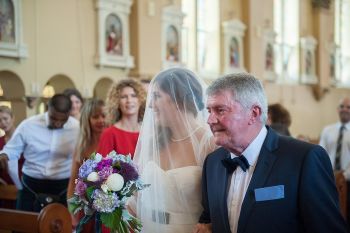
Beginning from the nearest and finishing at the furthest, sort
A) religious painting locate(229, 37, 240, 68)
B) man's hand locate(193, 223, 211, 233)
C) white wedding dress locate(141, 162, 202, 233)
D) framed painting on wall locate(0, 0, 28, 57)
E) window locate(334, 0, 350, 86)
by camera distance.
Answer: man's hand locate(193, 223, 211, 233) → white wedding dress locate(141, 162, 202, 233) → framed painting on wall locate(0, 0, 28, 57) → religious painting locate(229, 37, 240, 68) → window locate(334, 0, 350, 86)

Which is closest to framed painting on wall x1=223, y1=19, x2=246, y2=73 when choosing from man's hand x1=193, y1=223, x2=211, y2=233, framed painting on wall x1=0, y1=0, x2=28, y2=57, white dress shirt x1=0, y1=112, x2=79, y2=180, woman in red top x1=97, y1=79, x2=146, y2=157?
framed painting on wall x1=0, y1=0, x2=28, y2=57

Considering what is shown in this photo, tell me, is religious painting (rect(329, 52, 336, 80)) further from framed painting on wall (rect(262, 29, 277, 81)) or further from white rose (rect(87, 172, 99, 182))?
white rose (rect(87, 172, 99, 182))

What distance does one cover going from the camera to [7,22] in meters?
8.88

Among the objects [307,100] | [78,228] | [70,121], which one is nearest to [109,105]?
[70,121]

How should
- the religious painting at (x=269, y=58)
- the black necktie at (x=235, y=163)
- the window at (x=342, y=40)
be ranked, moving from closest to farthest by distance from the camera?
the black necktie at (x=235, y=163), the religious painting at (x=269, y=58), the window at (x=342, y=40)

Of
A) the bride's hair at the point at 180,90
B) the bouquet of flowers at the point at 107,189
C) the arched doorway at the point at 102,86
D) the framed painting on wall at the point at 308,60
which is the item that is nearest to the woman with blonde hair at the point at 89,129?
Result: the bride's hair at the point at 180,90

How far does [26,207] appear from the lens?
4730 mm

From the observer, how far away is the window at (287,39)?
16875 millimetres

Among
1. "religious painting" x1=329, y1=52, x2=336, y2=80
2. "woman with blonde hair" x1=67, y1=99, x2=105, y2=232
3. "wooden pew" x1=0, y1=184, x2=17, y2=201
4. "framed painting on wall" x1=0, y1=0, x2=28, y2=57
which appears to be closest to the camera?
"woman with blonde hair" x1=67, y1=99, x2=105, y2=232

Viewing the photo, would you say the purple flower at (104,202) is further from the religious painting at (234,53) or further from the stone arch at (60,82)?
the religious painting at (234,53)

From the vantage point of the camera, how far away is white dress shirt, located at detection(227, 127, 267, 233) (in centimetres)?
235

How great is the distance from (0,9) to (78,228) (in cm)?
735

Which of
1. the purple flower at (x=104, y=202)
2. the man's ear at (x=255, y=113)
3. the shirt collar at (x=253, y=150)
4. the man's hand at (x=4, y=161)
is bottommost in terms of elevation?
the man's hand at (x=4, y=161)

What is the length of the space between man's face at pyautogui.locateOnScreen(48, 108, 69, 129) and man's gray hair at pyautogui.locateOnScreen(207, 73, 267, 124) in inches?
103
